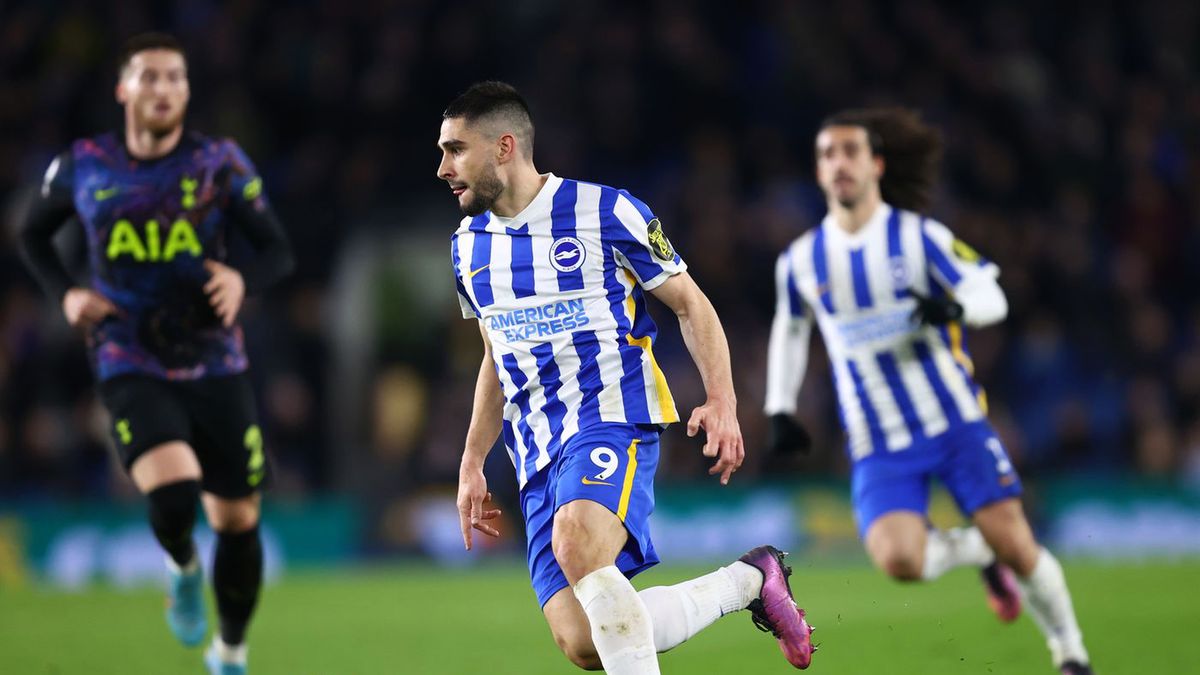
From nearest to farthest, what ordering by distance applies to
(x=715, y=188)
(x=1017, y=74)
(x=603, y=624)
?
(x=603, y=624) < (x=715, y=188) < (x=1017, y=74)

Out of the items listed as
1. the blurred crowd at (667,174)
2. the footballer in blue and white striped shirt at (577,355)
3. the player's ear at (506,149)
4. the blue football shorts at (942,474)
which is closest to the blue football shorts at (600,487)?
the footballer in blue and white striped shirt at (577,355)

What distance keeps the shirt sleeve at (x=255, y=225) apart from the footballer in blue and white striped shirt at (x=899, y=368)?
249 cm

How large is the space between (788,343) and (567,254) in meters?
2.92

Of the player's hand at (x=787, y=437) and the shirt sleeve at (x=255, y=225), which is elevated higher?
the shirt sleeve at (x=255, y=225)

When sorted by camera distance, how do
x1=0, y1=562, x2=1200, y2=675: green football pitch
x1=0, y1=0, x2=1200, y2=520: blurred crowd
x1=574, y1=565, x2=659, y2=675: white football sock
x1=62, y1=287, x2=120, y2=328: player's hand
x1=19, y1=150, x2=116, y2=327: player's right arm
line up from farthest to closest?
x1=0, y1=0, x2=1200, y2=520: blurred crowd → x1=0, y1=562, x2=1200, y2=675: green football pitch → x1=19, y1=150, x2=116, y2=327: player's right arm → x1=62, y1=287, x2=120, y2=328: player's hand → x1=574, y1=565, x2=659, y2=675: white football sock

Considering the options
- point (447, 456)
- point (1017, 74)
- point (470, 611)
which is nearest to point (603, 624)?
point (470, 611)

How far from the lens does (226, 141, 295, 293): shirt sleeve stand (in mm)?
7160

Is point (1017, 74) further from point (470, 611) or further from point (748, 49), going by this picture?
point (470, 611)

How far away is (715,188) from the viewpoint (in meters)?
16.1

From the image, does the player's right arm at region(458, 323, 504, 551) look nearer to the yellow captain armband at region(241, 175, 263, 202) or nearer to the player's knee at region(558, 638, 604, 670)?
the player's knee at region(558, 638, 604, 670)

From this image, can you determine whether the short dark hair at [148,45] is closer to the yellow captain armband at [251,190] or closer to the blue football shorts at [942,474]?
the yellow captain armband at [251,190]

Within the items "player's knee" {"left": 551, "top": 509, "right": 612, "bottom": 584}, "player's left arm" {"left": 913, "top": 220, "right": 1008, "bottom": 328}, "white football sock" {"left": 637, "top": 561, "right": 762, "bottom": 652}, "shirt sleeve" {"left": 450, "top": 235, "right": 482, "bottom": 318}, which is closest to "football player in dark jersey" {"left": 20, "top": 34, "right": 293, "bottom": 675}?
"shirt sleeve" {"left": 450, "top": 235, "right": 482, "bottom": 318}

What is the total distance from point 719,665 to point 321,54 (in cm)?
1086

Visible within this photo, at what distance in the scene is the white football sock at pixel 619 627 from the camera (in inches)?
192
